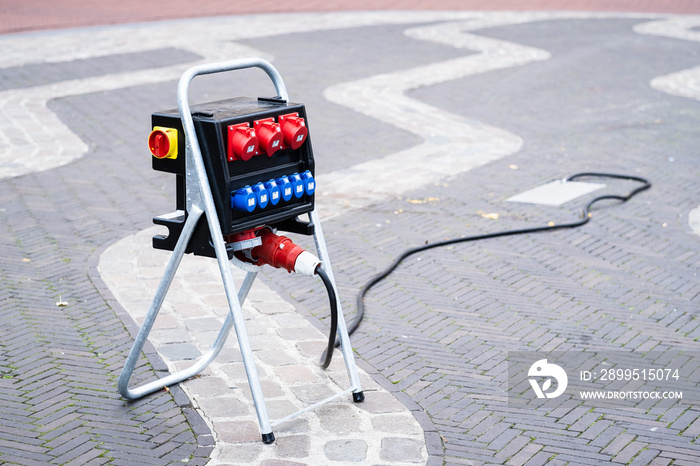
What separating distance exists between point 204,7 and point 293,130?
1911 cm

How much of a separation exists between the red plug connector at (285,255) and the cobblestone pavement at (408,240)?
0.93m

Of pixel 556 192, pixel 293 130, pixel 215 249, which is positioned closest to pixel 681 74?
pixel 556 192

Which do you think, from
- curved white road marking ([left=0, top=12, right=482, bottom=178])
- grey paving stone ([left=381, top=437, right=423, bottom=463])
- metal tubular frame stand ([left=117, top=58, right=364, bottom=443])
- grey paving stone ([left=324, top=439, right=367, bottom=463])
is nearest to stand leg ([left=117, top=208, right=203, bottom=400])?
metal tubular frame stand ([left=117, top=58, right=364, bottom=443])

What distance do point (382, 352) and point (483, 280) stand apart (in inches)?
59.6

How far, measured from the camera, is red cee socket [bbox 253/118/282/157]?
13.8 feet

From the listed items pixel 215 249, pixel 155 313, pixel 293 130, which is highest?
pixel 293 130

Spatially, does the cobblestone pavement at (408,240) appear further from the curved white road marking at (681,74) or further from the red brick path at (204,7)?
the red brick path at (204,7)

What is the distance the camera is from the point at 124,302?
6090 millimetres

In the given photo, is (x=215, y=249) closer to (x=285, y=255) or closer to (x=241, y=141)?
(x=285, y=255)

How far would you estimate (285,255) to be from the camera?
4418mm

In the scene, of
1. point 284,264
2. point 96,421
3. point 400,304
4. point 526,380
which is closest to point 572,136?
point 400,304

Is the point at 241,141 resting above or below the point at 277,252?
above

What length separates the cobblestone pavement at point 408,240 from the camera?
4.54 metres

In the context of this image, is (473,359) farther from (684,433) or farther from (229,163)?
(229,163)
